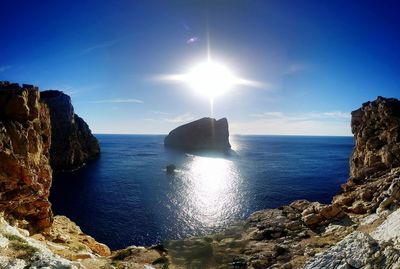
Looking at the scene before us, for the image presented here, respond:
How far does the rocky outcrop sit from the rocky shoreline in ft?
291

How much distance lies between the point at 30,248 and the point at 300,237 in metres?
35.5

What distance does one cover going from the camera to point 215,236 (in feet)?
167

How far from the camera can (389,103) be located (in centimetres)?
5519

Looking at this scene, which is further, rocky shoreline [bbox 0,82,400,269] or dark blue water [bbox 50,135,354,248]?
dark blue water [bbox 50,135,354,248]

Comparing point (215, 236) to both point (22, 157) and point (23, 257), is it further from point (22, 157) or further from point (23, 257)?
point (22, 157)

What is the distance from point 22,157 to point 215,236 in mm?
35835

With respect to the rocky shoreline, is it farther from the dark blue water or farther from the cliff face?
the dark blue water

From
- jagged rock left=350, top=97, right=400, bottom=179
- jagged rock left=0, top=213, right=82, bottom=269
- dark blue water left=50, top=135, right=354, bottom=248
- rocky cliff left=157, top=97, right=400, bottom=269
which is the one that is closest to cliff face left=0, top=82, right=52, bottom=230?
jagged rock left=0, top=213, right=82, bottom=269

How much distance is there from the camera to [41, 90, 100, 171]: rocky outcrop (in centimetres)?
13062

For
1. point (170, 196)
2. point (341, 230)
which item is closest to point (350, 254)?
point (341, 230)

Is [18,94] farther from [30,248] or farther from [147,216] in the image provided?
[147,216]

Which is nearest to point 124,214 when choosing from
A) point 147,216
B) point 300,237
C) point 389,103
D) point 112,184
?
point 147,216

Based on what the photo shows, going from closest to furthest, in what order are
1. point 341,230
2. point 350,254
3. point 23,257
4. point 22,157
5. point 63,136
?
point 350,254, point 23,257, point 22,157, point 341,230, point 63,136

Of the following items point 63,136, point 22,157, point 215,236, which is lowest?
point 215,236
